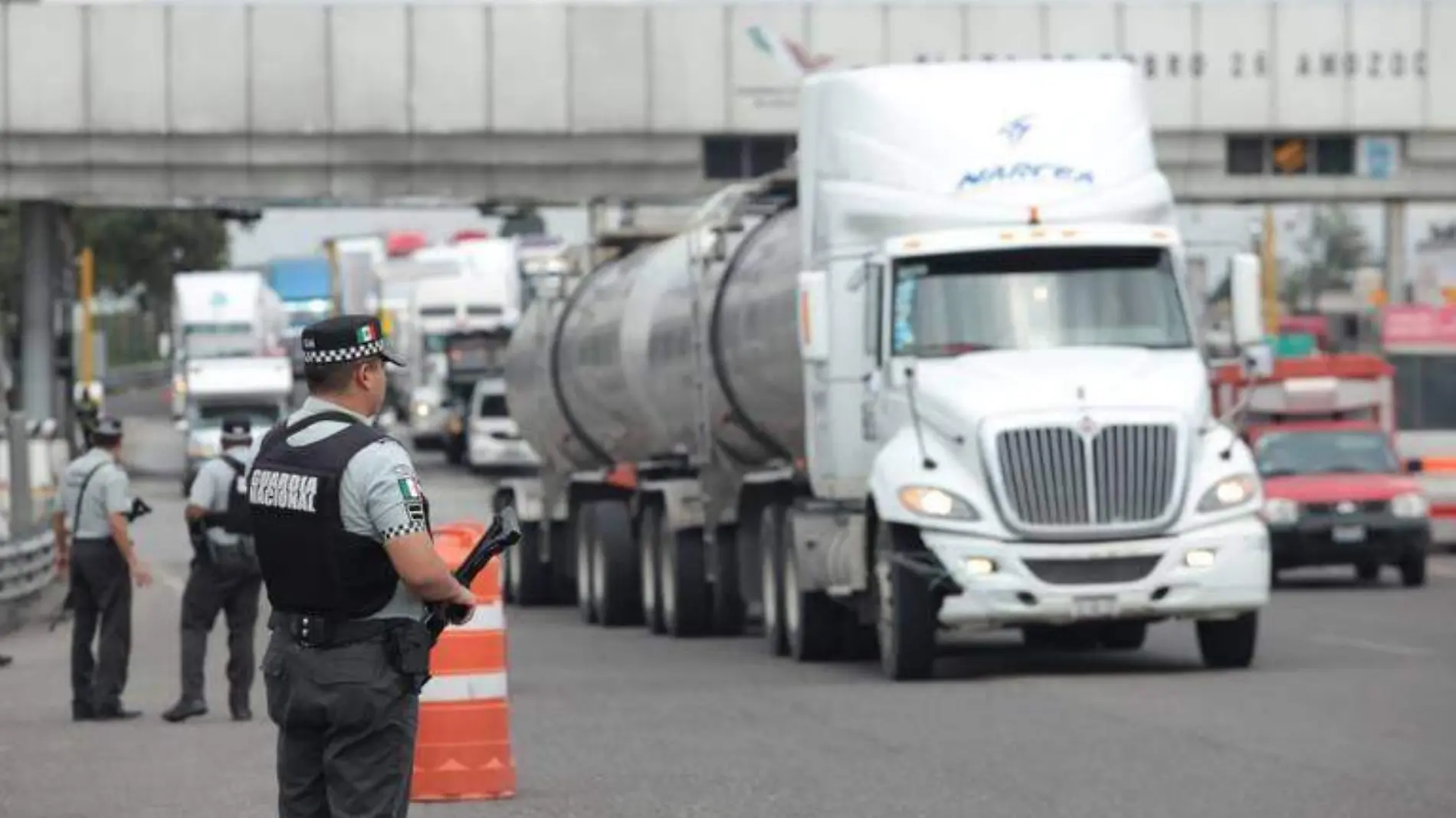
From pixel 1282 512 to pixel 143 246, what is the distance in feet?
286

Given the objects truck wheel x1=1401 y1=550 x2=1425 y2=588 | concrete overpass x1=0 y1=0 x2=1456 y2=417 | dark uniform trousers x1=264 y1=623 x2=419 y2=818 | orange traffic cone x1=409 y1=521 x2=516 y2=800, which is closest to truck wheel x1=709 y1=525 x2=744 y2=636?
truck wheel x1=1401 y1=550 x2=1425 y2=588

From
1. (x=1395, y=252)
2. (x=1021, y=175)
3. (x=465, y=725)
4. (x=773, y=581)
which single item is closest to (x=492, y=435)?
(x=1395, y=252)

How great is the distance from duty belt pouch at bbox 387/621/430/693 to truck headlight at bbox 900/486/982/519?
1191cm

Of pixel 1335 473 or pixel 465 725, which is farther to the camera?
pixel 1335 473

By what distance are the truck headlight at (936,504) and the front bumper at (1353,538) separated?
12.2 m

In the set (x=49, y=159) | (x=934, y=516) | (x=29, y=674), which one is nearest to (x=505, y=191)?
(x=49, y=159)

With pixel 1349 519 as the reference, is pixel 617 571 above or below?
Answer: below

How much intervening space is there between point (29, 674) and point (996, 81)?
335 inches

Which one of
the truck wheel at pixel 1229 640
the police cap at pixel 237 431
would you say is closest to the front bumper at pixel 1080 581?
the truck wheel at pixel 1229 640

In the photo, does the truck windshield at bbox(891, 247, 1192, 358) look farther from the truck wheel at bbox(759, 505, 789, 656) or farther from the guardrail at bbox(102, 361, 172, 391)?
the guardrail at bbox(102, 361, 172, 391)

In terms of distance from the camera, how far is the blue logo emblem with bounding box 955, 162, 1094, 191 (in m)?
22.0

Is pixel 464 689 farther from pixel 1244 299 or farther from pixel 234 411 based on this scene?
pixel 234 411

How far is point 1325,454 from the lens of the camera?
3484 cm

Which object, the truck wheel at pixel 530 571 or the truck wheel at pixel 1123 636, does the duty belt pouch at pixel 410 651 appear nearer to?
the truck wheel at pixel 1123 636
